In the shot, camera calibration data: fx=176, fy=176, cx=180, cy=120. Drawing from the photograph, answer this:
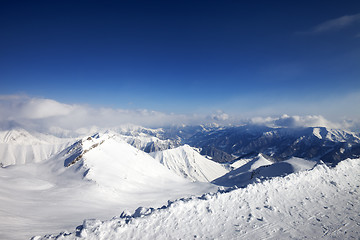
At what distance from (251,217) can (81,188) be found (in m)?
31.3

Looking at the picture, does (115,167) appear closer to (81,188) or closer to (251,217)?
(81,188)

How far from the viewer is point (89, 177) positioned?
37.7 metres

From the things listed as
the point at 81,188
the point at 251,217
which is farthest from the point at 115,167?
the point at 251,217

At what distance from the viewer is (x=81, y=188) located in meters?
32.1

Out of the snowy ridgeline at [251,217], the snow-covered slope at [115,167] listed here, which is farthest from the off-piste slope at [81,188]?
the snowy ridgeline at [251,217]

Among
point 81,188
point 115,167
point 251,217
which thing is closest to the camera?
point 251,217

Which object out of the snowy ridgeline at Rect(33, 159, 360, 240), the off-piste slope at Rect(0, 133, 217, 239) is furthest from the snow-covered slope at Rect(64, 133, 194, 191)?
the snowy ridgeline at Rect(33, 159, 360, 240)

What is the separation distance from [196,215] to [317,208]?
912 centimetres

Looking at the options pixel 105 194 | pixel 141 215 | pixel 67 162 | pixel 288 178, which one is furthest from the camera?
pixel 67 162

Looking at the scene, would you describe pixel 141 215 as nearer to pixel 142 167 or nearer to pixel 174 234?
pixel 174 234

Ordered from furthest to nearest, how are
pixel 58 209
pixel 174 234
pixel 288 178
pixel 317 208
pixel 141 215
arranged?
pixel 58 209 → pixel 288 178 → pixel 317 208 → pixel 141 215 → pixel 174 234

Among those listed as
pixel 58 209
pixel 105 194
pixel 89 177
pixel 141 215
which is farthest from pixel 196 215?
pixel 89 177

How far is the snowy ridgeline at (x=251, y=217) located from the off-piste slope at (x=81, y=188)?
7.06 meters

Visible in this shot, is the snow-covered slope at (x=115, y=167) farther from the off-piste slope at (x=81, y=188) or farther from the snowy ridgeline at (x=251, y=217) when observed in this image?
the snowy ridgeline at (x=251, y=217)
